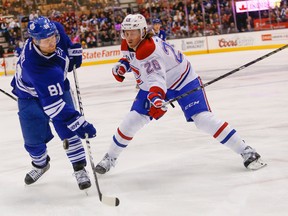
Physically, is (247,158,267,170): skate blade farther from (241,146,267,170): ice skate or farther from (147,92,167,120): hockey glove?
(147,92,167,120): hockey glove

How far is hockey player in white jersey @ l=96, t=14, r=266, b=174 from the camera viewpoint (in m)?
3.18

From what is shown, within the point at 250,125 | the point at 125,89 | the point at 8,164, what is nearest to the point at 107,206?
the point at 8,164

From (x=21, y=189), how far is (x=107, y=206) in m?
0.85

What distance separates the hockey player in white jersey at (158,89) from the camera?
318cm

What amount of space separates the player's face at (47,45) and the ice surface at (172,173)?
849 mm

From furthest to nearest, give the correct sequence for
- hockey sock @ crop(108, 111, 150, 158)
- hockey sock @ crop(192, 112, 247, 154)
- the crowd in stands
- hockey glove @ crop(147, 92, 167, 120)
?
1. the crowd in stands
2. hockey sock @ crop(108, 111, 150, 158)
3. hockey sock @ crop(192, 112, 247, 154)
4. hockey glove @ crop(147, 92, 167, 120)

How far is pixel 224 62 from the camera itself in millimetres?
11453

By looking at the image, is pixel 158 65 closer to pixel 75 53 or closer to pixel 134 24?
pixel 134 24

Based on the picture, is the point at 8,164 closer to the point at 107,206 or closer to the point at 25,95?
the point at 25,95

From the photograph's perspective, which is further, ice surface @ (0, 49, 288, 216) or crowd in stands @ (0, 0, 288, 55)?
crowd in stands @ (0, 0, 288, 55)

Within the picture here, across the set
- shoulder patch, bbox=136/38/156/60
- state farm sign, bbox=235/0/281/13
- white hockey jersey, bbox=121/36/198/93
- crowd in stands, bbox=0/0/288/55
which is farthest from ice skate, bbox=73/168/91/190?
state farm sign, bbox=235/0/281/13

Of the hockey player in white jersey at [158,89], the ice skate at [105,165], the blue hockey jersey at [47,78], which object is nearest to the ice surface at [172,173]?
the ice skate at [105,165]

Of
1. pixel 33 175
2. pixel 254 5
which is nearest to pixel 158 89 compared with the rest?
Answer: pixel 33 175

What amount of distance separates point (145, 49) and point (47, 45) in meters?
0.60
